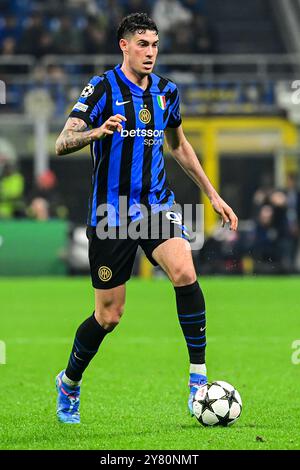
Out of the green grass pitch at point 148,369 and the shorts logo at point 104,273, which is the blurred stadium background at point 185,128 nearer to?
the green grass pitch at point 148,369

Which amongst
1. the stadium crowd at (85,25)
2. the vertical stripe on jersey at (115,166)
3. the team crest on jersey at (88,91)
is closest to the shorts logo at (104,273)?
the vertical stripe on jersey at (115,166)

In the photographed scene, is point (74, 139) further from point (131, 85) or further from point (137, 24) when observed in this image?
point (137, 24)

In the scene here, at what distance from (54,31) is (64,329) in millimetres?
12098

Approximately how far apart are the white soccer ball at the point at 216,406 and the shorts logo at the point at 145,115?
153 centimetres

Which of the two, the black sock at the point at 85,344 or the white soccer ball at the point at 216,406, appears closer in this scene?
the white soccer ball at the point at 216,406

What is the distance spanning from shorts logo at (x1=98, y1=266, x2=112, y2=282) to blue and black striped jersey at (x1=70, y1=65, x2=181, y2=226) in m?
0.26

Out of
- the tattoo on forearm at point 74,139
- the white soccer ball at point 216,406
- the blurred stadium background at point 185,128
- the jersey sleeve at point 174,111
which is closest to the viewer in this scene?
the tattoo on forearm at point 74,139

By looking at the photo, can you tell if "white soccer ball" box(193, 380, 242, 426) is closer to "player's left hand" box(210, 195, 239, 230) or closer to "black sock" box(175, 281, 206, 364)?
"black sock" box(175, 281, 206, 364)

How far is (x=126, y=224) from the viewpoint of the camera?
634 centimetres

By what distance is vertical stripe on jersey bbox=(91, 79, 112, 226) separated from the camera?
631 centimetres

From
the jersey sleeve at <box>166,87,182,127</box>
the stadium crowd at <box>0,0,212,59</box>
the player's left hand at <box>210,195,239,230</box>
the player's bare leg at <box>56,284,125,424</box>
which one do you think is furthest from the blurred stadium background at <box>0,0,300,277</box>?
the player's bare leg at <box>56,284,125,424</box>

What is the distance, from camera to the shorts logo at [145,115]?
638cm

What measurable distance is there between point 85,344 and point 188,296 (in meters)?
0.65

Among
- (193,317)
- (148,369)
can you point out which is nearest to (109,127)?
(193,317)
